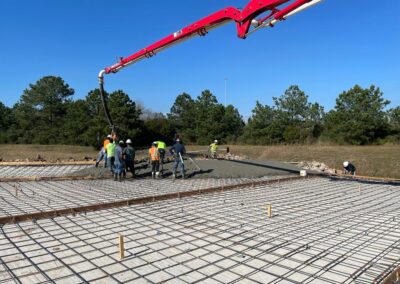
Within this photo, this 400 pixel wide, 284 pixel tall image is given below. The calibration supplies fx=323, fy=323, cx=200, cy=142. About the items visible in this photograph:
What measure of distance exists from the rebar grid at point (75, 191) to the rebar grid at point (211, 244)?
2.90 ft

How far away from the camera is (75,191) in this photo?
695 cm

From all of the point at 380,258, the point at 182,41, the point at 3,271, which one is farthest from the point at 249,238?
the point at 182,41

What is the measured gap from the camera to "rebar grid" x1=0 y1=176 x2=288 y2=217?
5461 millimetres

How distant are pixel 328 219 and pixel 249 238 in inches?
64.2

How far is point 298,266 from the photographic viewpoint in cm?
304

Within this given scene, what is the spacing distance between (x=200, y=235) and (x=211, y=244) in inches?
13.8

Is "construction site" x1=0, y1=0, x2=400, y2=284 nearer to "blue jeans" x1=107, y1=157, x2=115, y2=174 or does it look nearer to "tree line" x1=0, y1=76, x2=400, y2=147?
"blue jeans" x1=107, y1=157, x2=115, y2=174

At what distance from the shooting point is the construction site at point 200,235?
2883 millimetres

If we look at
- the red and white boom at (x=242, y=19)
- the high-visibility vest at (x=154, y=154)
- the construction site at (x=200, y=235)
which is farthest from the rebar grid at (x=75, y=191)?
the red and white boom at (x=242, y=19)

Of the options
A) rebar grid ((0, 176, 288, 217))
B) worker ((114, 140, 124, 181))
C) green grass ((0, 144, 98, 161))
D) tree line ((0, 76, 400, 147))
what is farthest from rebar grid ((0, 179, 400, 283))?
tree line ((0, 76, 400, 147))

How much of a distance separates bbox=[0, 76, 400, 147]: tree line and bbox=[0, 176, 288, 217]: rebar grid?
1802 cm

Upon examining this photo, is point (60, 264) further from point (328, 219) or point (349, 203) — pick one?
point (349, 203)

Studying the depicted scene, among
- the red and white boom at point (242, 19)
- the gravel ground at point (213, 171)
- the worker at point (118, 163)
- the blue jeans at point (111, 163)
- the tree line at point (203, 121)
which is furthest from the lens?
the tree line at point (203, 121)

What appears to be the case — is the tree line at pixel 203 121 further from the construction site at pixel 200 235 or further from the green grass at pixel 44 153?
the construction site at pixel 200 235
